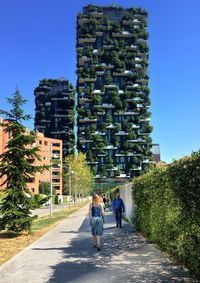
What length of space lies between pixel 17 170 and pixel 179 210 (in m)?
11.7

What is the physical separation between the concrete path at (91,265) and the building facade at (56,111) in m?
151

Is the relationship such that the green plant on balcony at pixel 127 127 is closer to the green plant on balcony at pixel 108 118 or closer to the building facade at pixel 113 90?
the building facade at pixel 113 90

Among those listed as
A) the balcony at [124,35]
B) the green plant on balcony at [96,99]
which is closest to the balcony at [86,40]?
the balcony at [124,35]

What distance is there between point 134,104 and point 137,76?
904 centimetres

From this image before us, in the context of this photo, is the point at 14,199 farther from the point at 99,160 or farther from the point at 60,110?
the point at 60,110

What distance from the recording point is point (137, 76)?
147 meters

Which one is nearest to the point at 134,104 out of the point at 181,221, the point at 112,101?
the point at 112,101

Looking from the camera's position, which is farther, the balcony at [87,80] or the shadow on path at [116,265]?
the balcony at [87,80]

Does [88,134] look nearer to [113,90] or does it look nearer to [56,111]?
[113,90]

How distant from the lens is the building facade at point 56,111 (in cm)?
17038

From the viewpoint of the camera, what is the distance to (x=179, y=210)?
1034 cm

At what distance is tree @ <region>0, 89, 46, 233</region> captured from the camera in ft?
66.9

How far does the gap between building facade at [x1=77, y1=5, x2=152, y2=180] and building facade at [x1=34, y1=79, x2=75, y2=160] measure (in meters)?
28.9

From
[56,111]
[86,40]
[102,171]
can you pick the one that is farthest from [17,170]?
[56,111]
